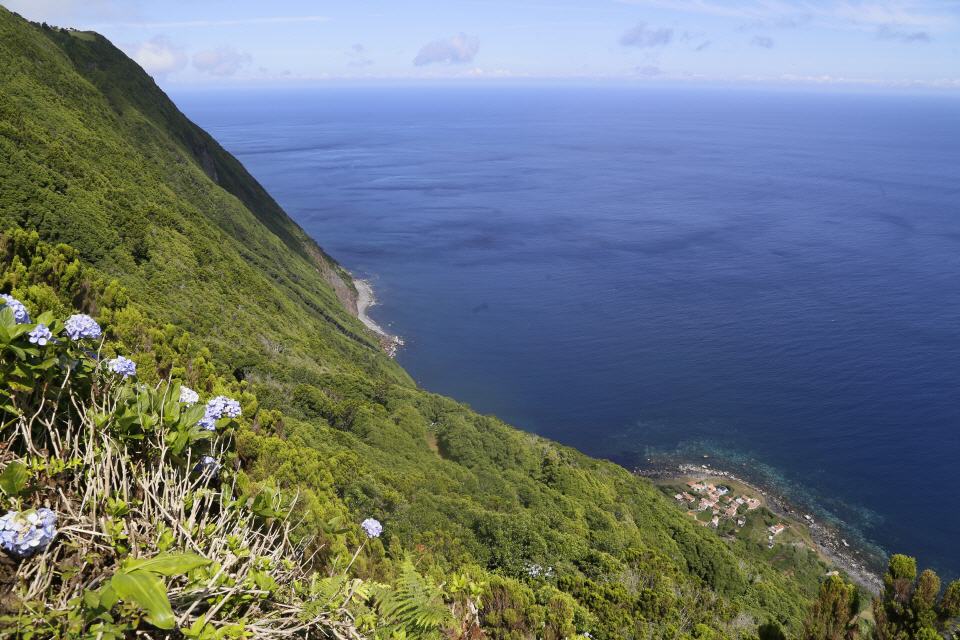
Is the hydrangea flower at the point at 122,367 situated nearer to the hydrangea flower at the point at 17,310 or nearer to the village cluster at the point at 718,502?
the hydrangea flower at the point at 17,310

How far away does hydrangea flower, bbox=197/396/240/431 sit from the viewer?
4840mm

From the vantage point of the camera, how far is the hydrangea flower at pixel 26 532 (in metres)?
2.97

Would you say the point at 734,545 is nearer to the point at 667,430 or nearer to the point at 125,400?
the point at 667,430

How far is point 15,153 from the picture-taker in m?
22.0

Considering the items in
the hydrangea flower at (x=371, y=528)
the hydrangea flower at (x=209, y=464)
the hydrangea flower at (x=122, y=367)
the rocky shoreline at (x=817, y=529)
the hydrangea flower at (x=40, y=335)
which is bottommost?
the rocky shoreline at (x=817, y=529)

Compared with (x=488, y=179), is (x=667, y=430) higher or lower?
lower

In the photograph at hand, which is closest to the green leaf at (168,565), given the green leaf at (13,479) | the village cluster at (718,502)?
the green leaf at (13,479)

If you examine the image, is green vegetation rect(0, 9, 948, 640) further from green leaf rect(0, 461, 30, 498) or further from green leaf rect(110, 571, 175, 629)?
green leaf rect(0, 461, 30, 498)

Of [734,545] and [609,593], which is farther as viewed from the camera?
[734,545]

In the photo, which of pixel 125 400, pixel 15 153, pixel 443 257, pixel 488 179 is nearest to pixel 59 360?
pixel 125 400

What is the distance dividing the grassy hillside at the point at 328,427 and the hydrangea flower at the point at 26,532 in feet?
6.51

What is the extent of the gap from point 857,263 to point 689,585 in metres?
90.0

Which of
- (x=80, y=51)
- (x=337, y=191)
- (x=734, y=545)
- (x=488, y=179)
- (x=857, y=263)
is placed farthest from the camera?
(x=488, y=179)

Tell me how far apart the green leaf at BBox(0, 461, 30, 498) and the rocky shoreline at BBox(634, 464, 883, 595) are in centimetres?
4489
